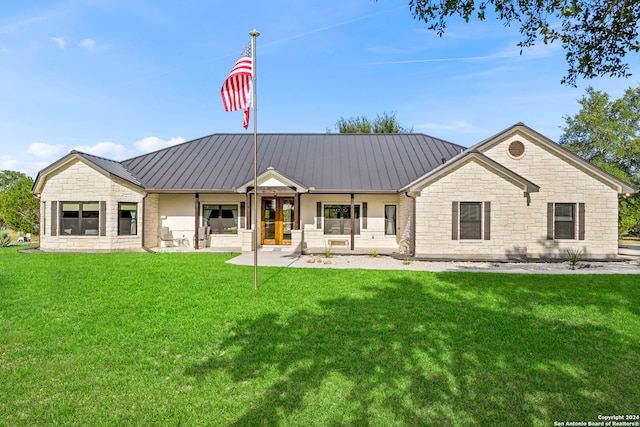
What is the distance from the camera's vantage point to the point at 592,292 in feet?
27.0

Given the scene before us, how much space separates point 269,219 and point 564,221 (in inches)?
549

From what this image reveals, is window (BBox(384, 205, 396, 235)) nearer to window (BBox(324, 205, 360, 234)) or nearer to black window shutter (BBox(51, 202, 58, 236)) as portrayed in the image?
window (BBox(324, 205, 360, 234))

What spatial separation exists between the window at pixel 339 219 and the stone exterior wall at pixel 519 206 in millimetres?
4064

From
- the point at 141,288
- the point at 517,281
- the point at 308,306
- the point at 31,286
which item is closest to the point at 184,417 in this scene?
the point at 308,306

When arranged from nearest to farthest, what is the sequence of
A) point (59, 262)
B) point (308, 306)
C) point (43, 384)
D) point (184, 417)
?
point (184, 417) < point (43, 384) < point (308, 306) < point (59, 262)

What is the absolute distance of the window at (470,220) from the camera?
14.0 metres

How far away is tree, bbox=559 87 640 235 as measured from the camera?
29.9 m

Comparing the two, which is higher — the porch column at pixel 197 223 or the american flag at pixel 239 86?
the american flag at pixel 239 86

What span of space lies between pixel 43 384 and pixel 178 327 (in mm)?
1973

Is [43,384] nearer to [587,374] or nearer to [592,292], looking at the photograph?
[587,374]

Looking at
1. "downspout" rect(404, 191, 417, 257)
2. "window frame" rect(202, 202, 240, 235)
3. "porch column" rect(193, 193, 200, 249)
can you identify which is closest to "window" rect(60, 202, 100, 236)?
"porch column" rect(193, 193, 200, 249)

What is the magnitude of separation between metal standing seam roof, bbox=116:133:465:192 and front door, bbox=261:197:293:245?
4.94 feet

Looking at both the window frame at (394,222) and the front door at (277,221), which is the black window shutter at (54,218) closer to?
the front door at (277,221)

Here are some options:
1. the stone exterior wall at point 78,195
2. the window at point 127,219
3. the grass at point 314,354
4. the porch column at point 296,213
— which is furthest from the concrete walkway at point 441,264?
the stone exterior wall at point 78,195
